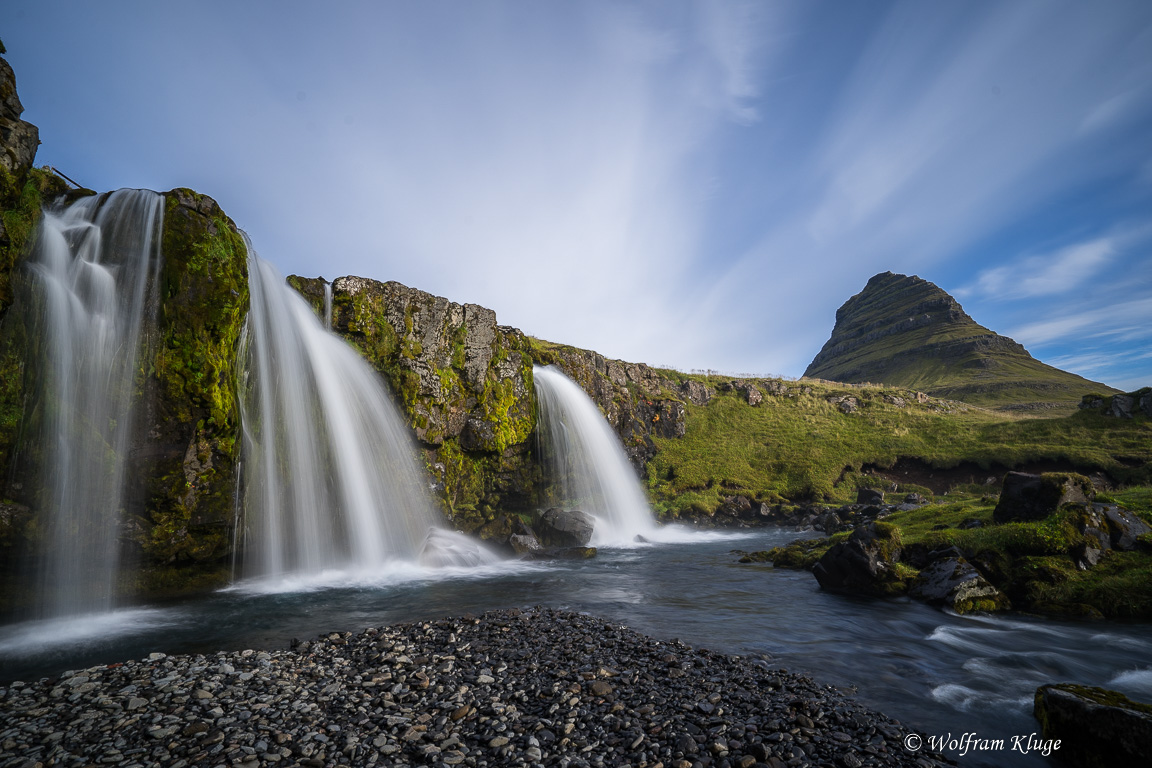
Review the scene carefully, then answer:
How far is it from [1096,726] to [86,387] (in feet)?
70.2

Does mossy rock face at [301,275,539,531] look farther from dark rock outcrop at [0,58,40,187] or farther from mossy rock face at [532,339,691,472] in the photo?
mossy rock face at [532,339,691,472]

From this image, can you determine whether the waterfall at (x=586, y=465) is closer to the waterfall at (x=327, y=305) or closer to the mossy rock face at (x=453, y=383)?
the mossy rock face at (x=453, y=383)

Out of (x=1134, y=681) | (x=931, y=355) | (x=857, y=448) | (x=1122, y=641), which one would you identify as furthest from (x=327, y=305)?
(x=931, y=355)

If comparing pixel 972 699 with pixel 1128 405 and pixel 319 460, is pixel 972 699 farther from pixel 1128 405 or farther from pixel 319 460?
pixel 1128 405

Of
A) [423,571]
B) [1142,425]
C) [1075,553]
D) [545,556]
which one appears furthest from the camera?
[1142,425]

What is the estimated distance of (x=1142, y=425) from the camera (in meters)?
34.2

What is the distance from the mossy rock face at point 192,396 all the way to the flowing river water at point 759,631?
237 centimetres

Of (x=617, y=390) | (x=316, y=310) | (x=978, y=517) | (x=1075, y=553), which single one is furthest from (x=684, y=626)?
(x=617, y=390)

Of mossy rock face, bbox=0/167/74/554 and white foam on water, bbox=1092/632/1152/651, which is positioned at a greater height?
mossy rock face, bbox=0/167/74/554

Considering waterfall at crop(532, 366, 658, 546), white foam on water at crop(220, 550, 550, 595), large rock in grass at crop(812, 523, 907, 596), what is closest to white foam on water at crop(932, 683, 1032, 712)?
large rock in grass at crop(812, 523, 907, 596)

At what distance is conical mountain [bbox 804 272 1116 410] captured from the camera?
94.2 m

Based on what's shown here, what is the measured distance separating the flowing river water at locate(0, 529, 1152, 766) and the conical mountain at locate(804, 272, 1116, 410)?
96.6 metres

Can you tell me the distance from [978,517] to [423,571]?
20929mm

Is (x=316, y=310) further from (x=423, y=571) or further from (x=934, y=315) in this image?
(x=934, y=315)
